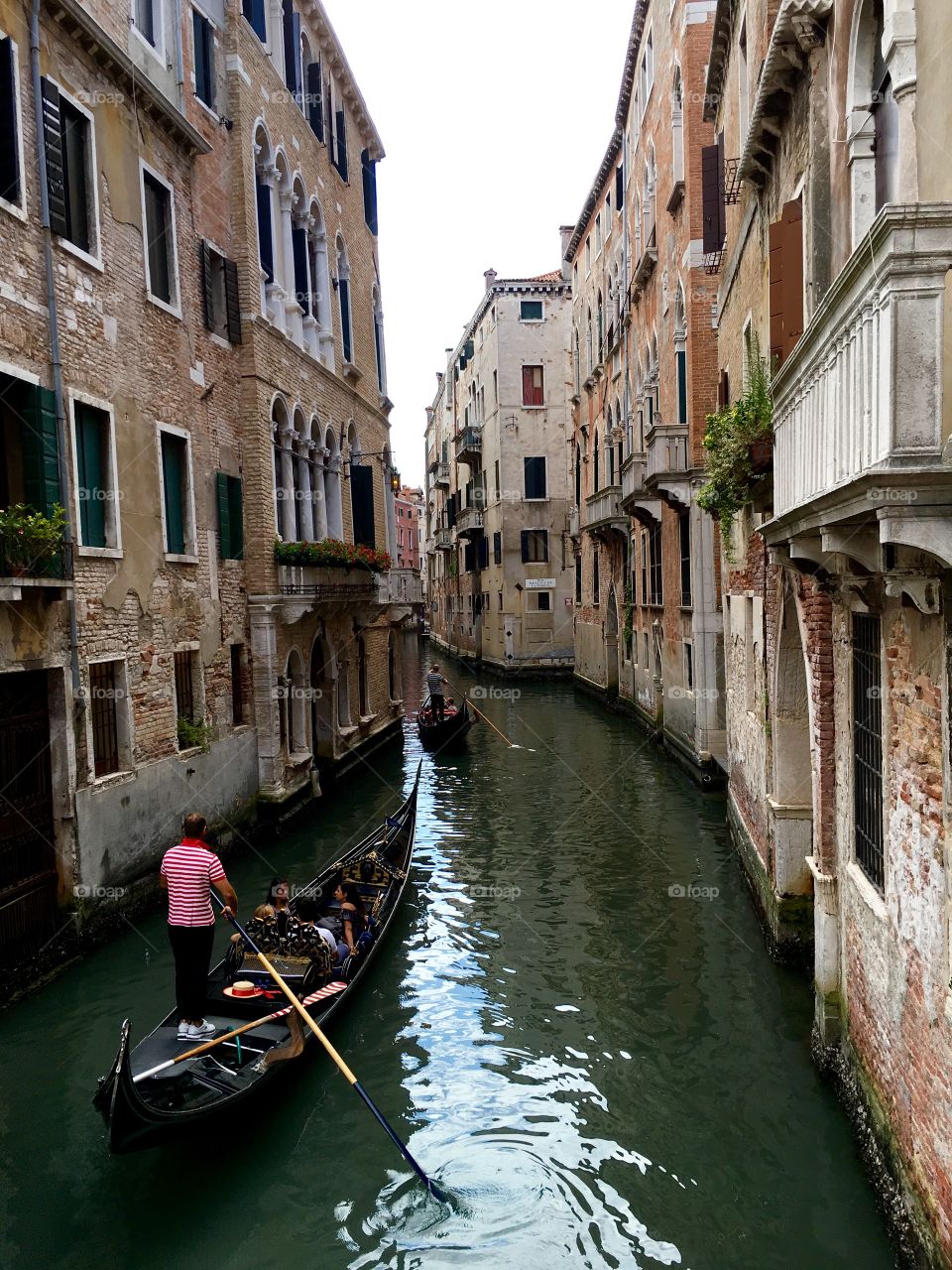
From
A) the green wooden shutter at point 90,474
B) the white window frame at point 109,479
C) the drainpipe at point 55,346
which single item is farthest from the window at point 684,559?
the drainpipe at point 55,346

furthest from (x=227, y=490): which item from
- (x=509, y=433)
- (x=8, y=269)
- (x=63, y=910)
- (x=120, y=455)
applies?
(x=509, y=433)

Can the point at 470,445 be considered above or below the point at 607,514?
above

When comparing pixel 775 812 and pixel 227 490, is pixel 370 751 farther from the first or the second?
pixel 775 812

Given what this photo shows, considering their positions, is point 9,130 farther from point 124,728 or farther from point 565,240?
point 565,240

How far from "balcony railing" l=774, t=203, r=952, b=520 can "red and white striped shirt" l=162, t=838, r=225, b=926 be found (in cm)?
429

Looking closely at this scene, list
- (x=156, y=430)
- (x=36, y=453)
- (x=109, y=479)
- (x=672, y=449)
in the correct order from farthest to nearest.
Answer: (x=672, y=449) < (x=156, y=430) < (x=109, y=479) < (x=36, y=453)

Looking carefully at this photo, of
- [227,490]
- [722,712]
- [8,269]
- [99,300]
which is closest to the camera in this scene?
[8,269]

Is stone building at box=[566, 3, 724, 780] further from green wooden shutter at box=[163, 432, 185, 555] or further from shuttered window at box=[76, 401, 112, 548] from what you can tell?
shuttered window at box=[76, 401, 112, 548]

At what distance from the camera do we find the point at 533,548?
3300 cm

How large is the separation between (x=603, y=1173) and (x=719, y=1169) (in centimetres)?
63

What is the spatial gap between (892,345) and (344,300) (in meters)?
15.6

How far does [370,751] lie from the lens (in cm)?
1859

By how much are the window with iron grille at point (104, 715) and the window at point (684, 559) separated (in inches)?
383

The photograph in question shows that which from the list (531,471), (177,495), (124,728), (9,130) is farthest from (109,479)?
(531,471)
